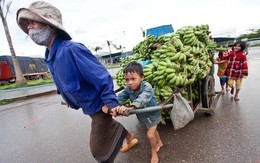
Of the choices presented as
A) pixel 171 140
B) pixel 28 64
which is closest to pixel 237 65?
pixel 171 140

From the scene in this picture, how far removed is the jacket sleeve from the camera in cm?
A: 161

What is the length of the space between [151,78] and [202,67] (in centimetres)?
116

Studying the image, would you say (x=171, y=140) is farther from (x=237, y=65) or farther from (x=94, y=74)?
(x=237, y=65)

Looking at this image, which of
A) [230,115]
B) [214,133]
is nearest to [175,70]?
[214,133]

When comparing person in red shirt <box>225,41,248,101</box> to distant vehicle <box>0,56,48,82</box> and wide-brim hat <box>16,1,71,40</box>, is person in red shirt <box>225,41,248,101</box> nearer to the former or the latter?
wide-brim hat <box>16,1,71,40</box>

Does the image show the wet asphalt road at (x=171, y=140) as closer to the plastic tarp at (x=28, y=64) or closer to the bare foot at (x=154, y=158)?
the bare foot at (x=154, y=158)

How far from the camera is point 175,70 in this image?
271 cm

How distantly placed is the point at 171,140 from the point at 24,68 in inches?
929

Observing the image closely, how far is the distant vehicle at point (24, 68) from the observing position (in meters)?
18.6

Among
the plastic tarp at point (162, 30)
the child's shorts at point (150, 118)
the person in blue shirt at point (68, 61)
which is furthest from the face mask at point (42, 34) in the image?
the plastic tarp at point (162, 30)

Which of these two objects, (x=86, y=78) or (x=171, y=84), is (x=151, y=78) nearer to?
(x=171, y=84)

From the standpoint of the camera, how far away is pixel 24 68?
21.9 metres

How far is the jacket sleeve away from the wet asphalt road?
134 cm

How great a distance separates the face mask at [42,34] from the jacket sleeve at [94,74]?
28cm
